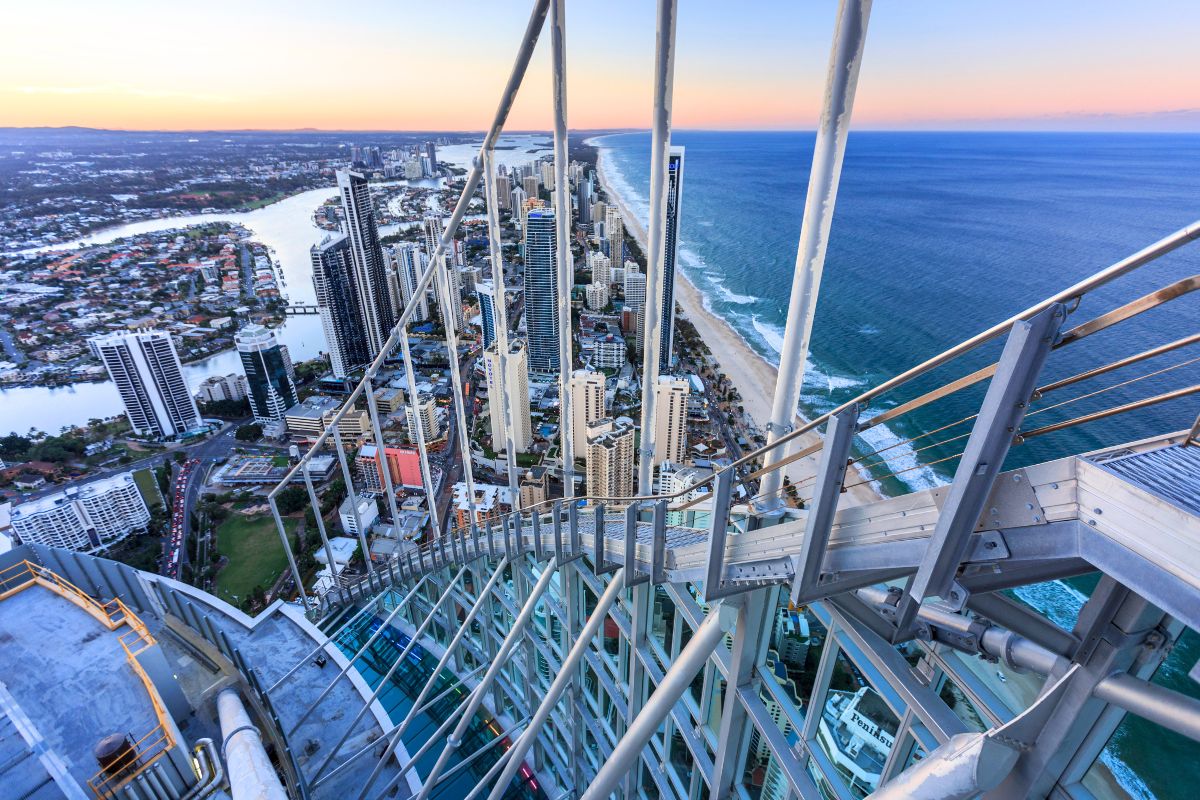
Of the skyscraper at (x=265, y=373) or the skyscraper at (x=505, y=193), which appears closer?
the skyscraper at (x=265, y=373)

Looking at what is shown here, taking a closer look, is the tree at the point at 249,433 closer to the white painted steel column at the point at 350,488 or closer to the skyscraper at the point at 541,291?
the skyscraper at the point at 541,291

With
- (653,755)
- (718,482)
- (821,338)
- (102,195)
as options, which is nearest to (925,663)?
(718,482)

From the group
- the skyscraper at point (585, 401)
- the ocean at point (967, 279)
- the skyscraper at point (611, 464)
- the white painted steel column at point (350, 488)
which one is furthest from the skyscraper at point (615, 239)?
the white painted steel column at point (350, 488)

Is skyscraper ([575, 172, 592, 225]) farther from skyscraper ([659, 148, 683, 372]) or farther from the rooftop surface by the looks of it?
the rooftop surface

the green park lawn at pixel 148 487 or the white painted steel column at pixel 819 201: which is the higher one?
the white painted steel column at pixel 819 201

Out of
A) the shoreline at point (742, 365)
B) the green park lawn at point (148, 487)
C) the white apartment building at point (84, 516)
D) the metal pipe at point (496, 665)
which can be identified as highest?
the metal pipe at point (496, 665)
